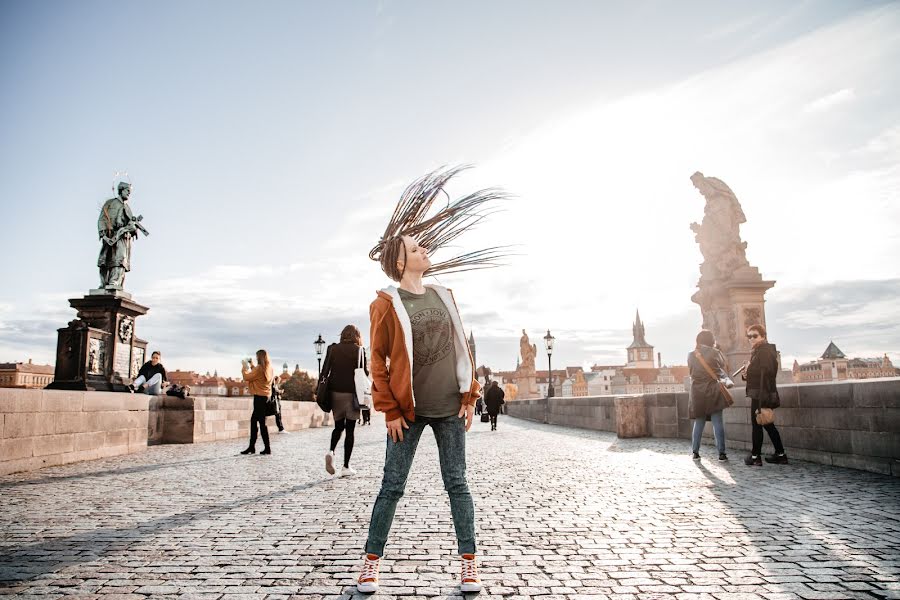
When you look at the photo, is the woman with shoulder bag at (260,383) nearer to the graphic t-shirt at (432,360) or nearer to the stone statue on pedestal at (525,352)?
the graphic t-shirt at (432,360)

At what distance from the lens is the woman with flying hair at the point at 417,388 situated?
332cm

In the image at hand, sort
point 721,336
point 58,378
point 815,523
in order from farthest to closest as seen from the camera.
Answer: point 721,336
point 58,378
point 815,523

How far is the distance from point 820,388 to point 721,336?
29.4 ft

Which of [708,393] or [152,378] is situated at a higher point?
[152,378]

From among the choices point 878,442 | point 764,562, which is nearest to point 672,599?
point 764,562

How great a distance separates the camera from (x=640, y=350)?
154m

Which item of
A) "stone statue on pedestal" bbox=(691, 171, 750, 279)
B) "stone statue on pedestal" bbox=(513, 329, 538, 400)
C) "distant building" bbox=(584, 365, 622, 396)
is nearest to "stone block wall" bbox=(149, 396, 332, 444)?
"stone statue on pedestal" bbox=(691, 171, 750, 279)

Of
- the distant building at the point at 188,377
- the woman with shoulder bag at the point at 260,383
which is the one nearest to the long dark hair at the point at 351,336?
the woman with shoulder bag at the point at 260,383

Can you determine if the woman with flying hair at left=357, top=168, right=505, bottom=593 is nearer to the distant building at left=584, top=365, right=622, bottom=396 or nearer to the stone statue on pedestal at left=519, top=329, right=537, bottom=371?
the stone statue on pedestal at left=519, top=329, right=537, bottom=371

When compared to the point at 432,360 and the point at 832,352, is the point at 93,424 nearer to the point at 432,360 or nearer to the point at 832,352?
the point at 432,360

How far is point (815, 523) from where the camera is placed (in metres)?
4.59

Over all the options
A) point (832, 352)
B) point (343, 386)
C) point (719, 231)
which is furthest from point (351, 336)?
point (832, 352)

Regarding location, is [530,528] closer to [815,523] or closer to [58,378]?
[815,523]

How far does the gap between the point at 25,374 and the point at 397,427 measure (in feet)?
364
